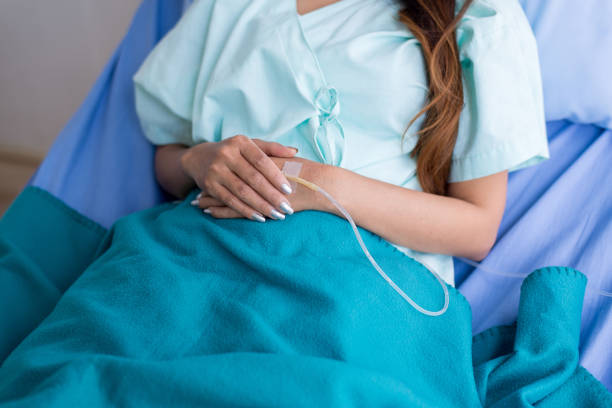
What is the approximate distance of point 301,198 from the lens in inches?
35.5

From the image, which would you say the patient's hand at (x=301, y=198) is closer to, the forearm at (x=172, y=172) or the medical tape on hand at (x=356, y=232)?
the medical tape on hand at (x=356, y=232)

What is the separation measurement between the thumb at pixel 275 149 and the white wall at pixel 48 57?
109 cm

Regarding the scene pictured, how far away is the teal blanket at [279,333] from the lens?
65 cm

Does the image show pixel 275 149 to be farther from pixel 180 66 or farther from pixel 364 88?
pixel 180 66

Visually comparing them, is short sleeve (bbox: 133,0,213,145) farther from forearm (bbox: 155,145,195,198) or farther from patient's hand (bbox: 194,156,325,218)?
patient's hand (bbox: 194,156,325,218)

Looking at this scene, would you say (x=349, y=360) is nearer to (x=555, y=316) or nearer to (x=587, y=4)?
(x=555, y=316)

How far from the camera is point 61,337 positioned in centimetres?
78

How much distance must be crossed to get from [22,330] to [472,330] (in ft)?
2.45

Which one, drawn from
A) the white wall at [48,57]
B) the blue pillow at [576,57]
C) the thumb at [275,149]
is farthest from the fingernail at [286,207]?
the white wall at [48,57]

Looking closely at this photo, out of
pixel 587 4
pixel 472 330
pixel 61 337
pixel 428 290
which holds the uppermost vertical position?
pixel 587 4

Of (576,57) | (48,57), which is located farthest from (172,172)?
(48,57)

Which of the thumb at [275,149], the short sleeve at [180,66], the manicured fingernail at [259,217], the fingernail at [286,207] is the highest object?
the short sleeve at [180,66]

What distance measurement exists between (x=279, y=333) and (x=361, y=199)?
269 mm

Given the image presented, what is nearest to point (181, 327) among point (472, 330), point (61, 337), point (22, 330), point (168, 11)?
point (61, 337)
